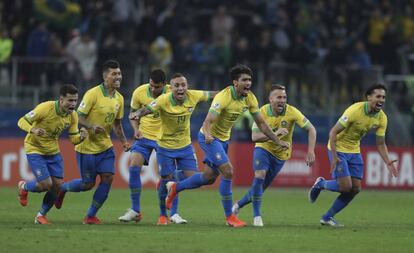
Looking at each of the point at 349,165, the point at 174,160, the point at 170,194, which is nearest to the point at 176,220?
the point at 170,194

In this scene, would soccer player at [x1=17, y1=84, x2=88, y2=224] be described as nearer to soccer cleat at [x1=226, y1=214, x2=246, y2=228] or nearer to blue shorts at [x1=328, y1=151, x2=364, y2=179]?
soccer cleat at [x1=226, y1=214, x2=246, y2=228]

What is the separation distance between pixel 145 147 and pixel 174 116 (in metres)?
1.35

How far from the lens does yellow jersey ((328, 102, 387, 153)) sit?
55.6 feet

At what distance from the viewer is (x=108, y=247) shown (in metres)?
12.7

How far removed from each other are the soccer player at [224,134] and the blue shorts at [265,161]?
27.3 inches

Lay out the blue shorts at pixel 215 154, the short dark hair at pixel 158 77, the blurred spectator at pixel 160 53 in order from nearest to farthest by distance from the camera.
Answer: the blue shorts at pixel 215 154, the short dark hair at pixel 158 77, the blurred spectator at pixel 160 53

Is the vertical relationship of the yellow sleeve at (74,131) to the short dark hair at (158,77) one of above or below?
below

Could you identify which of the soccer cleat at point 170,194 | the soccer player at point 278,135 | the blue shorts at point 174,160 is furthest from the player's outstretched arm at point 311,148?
the soccer cleat at point 170,194

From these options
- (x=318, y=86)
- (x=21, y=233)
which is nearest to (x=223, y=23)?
(x=318, y=86)

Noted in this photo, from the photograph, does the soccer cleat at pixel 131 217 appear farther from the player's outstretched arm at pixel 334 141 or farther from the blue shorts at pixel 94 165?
the player's outstretched arm at pixel 334 141

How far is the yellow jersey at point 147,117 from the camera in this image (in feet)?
57.5

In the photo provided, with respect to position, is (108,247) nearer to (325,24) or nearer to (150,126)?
(150,126)

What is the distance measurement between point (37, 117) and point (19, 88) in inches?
458

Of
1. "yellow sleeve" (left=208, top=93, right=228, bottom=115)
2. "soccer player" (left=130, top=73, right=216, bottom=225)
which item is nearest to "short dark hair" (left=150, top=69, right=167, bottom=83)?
"soccer player" (left=130, top=73, right=216, bottom=225)
